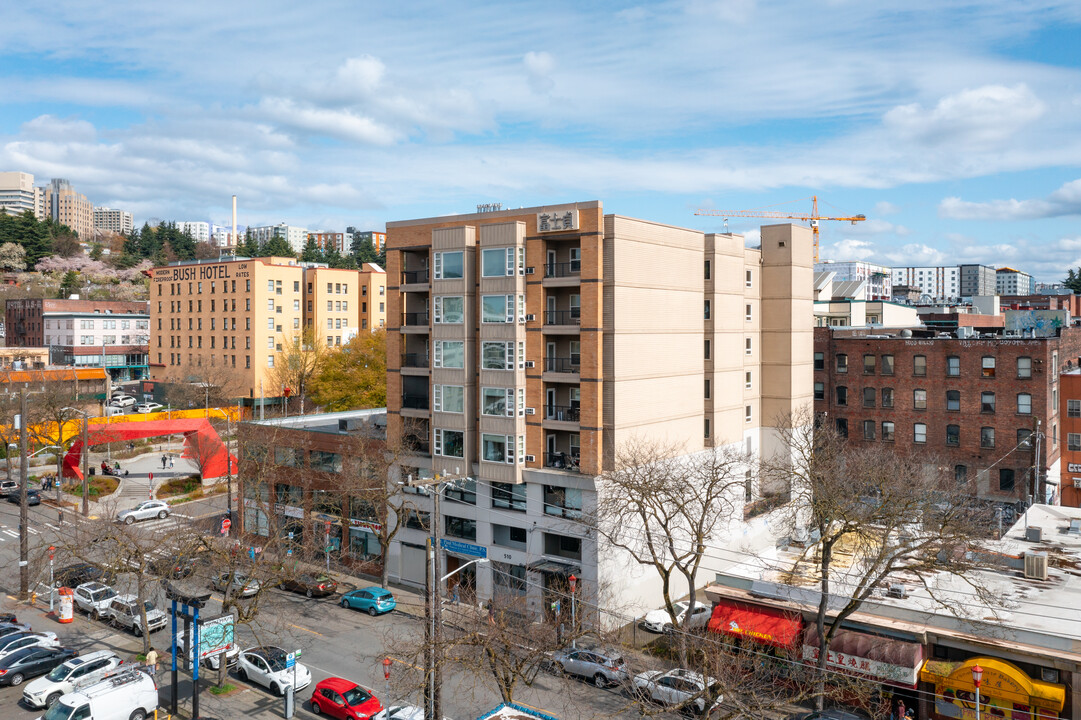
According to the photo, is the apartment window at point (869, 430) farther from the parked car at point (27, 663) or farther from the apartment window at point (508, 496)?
the parked car at point (27, 663)

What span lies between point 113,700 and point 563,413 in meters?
23.3

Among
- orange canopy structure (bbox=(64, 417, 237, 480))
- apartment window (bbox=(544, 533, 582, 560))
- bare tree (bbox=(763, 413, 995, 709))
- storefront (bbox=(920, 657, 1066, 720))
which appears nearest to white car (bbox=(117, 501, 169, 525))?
orange canopy structure (bbox=(64, 417, 237, 480))

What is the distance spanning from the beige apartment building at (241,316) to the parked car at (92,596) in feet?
183

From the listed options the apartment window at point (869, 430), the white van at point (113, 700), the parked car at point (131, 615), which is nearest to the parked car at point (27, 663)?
the parked car at point (131, 615)

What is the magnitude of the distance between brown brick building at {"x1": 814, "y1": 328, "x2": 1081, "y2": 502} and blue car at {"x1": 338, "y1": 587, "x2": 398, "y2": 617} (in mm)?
39460

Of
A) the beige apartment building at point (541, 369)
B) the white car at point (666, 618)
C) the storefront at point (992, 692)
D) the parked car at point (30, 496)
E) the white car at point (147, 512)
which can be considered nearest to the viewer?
the storefront at point (992, 692)

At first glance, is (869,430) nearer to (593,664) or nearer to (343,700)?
(593,664)

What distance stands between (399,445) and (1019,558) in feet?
104

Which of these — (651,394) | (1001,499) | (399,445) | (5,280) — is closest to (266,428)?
(399,445)

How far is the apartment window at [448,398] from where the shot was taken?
4328 centimetres

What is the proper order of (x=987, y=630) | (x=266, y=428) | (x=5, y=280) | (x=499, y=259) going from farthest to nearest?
1. (x=5, y=280)
2. (x=266, y=428)
3. (x=499, y=259)
4. (x=987, y=630)

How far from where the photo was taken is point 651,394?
42406 mm

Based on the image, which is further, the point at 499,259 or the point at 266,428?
the point at 266,428

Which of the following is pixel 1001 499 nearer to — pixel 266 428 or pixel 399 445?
pixel 399 445
